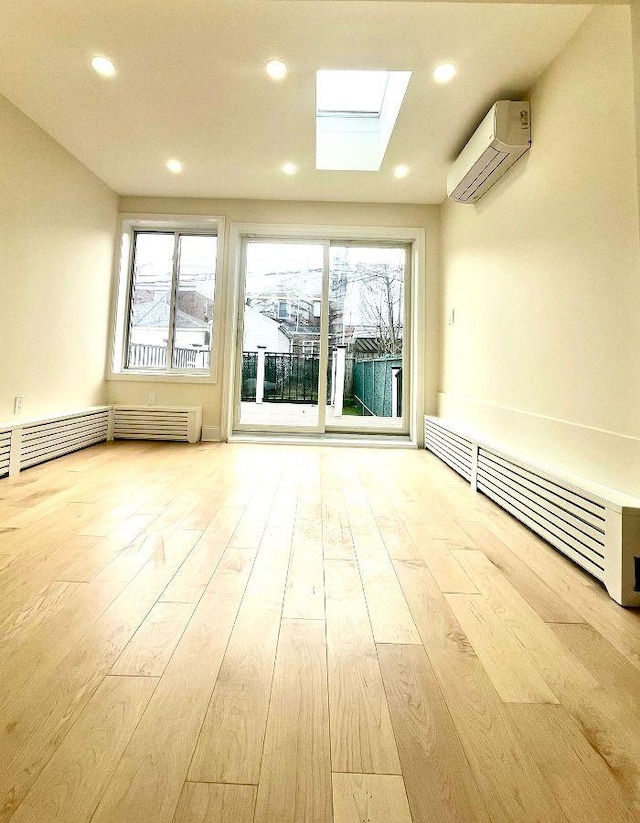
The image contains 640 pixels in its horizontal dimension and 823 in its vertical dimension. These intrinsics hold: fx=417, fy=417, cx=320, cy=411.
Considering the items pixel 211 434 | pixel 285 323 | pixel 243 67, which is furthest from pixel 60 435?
pixel 243 67

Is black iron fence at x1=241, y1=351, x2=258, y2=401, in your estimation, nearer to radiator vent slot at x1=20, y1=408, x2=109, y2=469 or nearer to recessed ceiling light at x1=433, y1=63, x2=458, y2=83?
radiator vent slot at x1=20, y1=408, x2=109, y2=469

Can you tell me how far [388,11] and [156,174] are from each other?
8.69 ft

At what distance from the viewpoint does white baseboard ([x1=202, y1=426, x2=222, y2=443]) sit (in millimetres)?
4477

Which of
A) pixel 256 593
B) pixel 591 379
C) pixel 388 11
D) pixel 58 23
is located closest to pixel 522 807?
pixel 256 593

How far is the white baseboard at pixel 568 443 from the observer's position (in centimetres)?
165

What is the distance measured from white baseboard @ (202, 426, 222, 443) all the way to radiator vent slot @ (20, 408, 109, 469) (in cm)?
98

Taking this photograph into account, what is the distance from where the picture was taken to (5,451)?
2789 millimetres

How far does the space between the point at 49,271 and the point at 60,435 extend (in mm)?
1331

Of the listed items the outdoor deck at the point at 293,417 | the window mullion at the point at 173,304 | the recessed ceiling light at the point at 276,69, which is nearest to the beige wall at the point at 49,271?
the window mullion at the point at 173,304

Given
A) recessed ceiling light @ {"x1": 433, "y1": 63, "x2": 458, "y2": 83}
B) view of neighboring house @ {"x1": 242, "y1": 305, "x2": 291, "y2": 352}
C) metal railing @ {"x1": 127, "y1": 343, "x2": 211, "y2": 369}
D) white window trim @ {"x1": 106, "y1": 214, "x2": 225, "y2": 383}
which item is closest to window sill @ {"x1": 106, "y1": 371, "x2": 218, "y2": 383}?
white window trim @ {"x1": 106, "y1": 214, "x2": 225, "y2": 383}

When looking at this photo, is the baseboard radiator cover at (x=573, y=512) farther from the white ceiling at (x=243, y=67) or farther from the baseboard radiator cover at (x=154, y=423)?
the baseboard radiator cover at (x=154, y=423)

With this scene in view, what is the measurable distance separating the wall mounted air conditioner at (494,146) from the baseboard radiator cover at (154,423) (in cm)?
326

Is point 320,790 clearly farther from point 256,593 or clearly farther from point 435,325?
point 435,325

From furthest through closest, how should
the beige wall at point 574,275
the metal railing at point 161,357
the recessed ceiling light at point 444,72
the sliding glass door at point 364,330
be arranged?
the sliding glass door at point 364,330 < the metal railing at point 161,357 < the recessed ceiling light at point 444,72 < the beige wall at point 574,275
